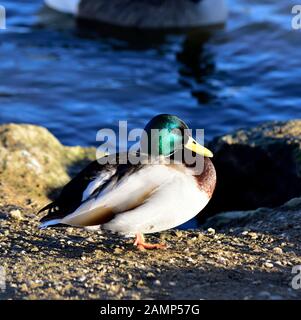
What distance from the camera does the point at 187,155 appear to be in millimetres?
5996

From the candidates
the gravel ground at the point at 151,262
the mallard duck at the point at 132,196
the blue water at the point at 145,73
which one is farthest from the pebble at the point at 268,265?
the blue water at the point at 145,73

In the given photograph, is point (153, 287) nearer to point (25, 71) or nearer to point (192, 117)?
point (192, 117)

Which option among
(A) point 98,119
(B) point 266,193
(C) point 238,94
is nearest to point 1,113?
(A) point 98,119

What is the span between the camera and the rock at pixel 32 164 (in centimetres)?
748

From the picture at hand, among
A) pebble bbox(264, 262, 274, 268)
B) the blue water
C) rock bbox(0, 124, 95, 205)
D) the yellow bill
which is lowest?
the blue water

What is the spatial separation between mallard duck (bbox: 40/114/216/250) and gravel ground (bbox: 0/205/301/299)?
0.87ft

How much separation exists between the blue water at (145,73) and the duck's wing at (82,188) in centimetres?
506

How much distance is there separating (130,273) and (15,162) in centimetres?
272

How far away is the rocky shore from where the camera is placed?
509 cm

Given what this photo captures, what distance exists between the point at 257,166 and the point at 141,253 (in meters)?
2.60

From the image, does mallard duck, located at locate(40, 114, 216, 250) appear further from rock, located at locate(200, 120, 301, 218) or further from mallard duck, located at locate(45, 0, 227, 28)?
mallard duck, located at locate(45, 0, 227, 28)

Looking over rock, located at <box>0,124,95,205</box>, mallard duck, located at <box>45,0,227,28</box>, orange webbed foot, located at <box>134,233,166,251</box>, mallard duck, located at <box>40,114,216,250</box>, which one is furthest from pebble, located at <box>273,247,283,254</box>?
mallard duck, located at <box>45,0,227,28</box>

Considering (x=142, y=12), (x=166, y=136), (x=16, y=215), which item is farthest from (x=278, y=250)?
(x=142, y=12)

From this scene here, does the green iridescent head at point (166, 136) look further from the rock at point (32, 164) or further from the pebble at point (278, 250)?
the rock at point (32, 164)
